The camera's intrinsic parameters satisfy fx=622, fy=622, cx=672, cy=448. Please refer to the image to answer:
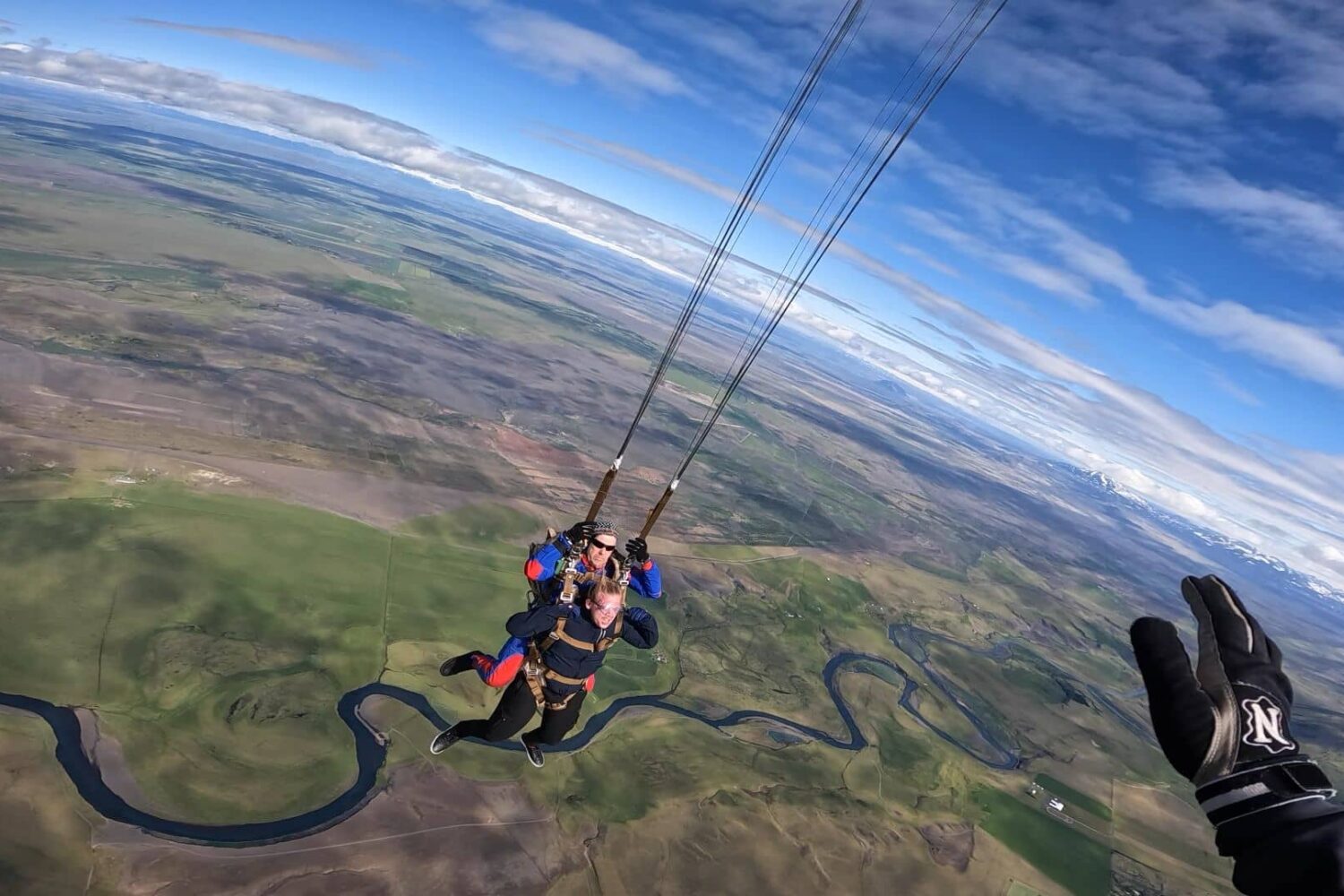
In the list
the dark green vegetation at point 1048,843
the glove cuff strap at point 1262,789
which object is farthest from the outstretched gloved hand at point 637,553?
the dark green vegetation at point 1048,843

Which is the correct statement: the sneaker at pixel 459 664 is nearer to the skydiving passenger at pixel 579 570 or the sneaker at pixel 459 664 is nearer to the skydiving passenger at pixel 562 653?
the skydiving passenger at pixel 579 570

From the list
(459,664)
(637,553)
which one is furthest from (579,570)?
(459,664)

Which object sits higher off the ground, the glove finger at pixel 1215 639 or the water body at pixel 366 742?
the glove finger at pixel 1215 639

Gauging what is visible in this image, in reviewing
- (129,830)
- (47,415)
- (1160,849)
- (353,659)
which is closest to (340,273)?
(47,415)

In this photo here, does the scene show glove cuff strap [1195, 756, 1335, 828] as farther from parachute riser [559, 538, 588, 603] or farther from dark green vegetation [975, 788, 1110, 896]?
dark green vegetation [975, 788, 1110, 896]

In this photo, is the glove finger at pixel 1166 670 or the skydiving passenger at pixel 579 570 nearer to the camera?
the glove finger at pixel 1166 670

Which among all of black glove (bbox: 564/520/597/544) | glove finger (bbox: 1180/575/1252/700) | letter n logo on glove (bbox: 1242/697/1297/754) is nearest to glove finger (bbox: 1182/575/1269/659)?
glove finger (bbox: 1180/575/1252/700)

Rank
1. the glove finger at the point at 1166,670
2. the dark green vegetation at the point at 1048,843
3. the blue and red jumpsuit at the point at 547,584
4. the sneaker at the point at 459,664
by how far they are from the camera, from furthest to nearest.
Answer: the dark green vegetation at the point at 1048,843 → the sneaker at the point at 459,664 → the blue and red jumpsuit at the point at 547,584 → the glove finger at the point at 1166,670
